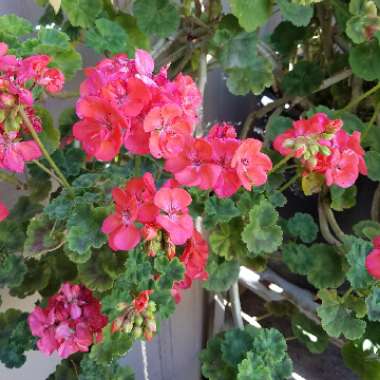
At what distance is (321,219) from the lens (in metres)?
1.07

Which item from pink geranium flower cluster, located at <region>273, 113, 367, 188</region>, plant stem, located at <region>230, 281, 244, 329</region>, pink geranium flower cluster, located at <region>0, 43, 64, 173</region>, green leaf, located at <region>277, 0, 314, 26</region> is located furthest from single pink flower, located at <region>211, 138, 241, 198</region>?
plant stem, located at <region>230, 281, 244, 329</region>

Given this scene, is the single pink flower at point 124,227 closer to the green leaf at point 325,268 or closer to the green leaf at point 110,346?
the green leaf at point 110,346

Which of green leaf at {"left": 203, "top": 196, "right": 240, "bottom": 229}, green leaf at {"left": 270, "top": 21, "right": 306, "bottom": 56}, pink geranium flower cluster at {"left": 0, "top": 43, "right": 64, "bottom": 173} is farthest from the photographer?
green leaf at {"left": 270, "top": 21, "right": 306, "bottom": 56}

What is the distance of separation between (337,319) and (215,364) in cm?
23

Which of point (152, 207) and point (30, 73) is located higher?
point (30, 73)

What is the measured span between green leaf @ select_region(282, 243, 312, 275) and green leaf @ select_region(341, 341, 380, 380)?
0.18 meters

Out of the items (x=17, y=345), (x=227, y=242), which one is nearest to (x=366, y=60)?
(x=227, y=242)

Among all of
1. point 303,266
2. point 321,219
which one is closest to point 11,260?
point 303,266

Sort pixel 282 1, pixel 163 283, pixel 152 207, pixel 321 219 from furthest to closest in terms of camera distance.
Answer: pixel 321 219 → pixel 282 1 → pixel 163 283 → pixel 152 207

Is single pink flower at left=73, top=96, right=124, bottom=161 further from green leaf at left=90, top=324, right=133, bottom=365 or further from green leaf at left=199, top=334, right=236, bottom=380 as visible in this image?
green leaf at left=199, top=334, right=236, bottom=380

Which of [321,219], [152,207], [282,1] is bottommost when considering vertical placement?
[321,219]

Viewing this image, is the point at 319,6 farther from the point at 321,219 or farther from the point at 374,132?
the point at 321,219

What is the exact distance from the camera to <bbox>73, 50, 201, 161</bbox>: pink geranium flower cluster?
565 mm

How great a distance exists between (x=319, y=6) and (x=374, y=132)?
11.5 inches
